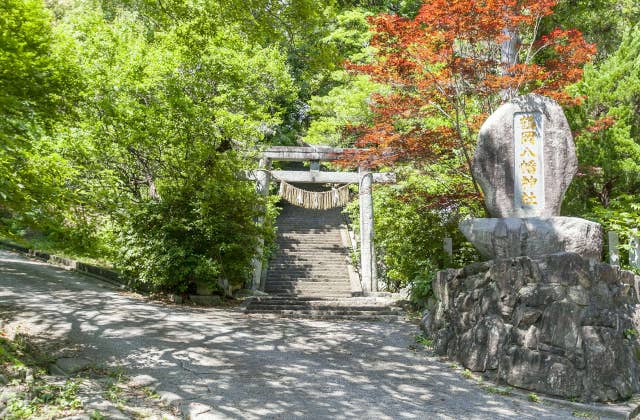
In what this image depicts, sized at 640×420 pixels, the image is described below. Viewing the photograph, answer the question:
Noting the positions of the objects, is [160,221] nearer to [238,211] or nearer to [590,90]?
[238,211]

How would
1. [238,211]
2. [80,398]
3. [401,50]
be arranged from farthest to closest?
[238,211]
[401,50]
[80,398]

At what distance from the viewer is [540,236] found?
586 centimetres

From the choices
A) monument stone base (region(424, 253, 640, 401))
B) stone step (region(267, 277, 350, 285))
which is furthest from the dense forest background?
monument stone base (region(424, 253, 640, 401))

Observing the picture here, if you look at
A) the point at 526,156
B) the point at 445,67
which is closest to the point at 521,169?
the point at 526,156

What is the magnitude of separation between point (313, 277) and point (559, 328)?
34.7 ft

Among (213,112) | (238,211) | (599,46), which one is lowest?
(238,211)

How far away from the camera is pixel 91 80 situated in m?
9.88

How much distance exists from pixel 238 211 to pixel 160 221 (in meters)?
1.70

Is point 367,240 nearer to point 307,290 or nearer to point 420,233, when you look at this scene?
point 307,290

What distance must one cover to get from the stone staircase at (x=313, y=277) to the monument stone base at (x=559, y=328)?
3.89m

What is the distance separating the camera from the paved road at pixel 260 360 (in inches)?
174

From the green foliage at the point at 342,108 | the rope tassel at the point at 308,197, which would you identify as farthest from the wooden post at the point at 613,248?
the rope tassel at the point at 308,197

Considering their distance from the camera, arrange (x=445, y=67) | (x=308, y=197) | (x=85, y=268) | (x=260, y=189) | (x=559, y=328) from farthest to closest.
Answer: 1. (x=308, y=197)
2. (x=260, y=189)
3. (x=85, y=268)
4. (x=445, y=67)
5. (x=559, y=328)

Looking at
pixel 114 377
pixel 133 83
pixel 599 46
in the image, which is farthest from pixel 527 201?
pixel 599 46
